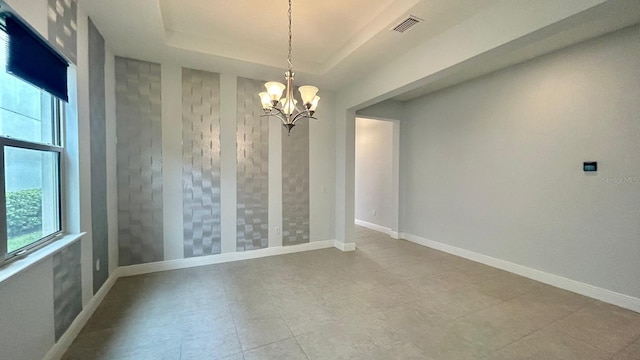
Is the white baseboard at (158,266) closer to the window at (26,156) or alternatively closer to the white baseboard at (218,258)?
the white baseboard at (218,258)

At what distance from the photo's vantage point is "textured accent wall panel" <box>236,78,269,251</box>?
4254 millimetres

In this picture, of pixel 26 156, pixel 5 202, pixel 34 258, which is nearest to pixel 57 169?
pixel 26 156

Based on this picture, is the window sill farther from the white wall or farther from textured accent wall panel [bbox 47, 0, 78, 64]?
the white wall

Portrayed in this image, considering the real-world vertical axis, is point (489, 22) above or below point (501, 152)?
above

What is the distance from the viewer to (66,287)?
212 centimetres

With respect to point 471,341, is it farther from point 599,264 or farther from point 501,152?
point 501,152

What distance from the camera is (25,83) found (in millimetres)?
1825

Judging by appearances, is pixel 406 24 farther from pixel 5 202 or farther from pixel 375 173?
pixel 375 173

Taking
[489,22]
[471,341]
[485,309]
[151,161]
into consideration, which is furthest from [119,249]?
[489,22]

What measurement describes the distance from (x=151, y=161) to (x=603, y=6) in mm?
4892

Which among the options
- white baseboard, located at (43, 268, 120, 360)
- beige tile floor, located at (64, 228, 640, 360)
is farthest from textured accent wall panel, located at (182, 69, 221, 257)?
white baseboard, located at (43, 268, 120, 360)

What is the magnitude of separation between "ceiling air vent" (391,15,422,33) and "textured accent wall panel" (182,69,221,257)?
109 inches

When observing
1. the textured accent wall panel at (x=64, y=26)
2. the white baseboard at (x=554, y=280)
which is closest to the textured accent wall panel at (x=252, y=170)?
the textured accent wall panel at (x=64, y=26)

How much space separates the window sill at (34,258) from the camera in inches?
57.4
